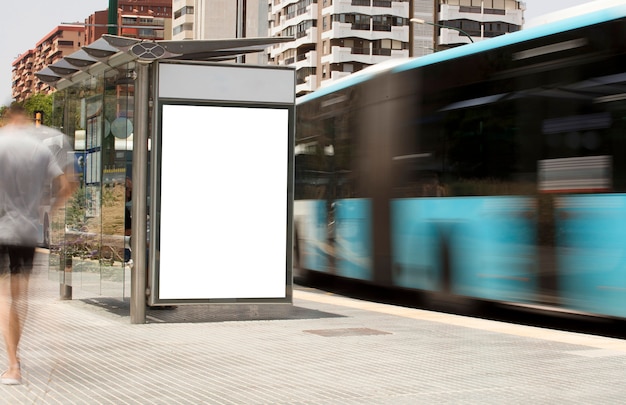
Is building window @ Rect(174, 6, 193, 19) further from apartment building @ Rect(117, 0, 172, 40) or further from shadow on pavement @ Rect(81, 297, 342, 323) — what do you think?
shadow on pavement @ Rect(81, 297, 342, 323)

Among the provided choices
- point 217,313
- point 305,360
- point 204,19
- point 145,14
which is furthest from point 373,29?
point 145,14

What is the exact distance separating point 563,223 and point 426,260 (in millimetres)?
3207

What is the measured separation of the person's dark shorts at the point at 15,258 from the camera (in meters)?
7.33

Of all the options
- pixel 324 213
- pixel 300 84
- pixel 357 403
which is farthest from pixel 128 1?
pixel 357 403

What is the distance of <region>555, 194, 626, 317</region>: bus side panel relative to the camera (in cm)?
1055

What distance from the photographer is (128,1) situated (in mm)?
177625

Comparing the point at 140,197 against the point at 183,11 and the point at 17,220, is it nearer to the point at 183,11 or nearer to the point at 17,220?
the point at 17,220

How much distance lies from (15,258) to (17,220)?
0.27 meters

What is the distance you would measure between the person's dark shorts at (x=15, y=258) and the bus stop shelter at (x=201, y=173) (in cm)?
378

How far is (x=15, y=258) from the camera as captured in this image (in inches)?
289

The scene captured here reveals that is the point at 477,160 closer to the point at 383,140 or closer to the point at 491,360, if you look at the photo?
the point at 383,140

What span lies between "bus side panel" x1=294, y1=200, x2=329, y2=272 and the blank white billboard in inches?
234

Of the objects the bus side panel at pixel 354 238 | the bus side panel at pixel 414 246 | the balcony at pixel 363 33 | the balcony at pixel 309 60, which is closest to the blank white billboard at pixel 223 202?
the bus side panel at pixel 414 246

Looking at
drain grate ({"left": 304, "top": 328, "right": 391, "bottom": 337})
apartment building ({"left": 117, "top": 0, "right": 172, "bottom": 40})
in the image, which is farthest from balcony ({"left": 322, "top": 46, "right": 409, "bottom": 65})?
drain grate ({"left": 304, "top": 328, "right": 391, "bottom": 337})
